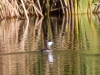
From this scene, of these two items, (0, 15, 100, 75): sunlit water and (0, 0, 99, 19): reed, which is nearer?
(0, 15, 100, 75): sunlit water

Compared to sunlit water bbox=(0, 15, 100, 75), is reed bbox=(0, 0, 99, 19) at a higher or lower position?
higher

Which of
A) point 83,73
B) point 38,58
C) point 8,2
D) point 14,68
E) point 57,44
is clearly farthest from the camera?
point 8,2

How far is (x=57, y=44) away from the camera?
15844 mm

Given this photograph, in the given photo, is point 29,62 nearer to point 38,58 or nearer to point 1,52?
point 38,58

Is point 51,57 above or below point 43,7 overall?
below

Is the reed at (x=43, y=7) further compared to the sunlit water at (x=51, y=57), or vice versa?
the reed at (x=43, y=7)

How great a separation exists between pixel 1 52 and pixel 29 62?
2109 millimetres

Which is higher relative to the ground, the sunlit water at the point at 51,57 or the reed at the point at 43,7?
the reed at the point at 43,7

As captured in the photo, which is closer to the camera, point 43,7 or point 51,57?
point 51,57

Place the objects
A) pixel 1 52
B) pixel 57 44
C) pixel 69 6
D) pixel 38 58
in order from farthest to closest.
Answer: pixel 69 6 < pixel 57 44 < pixel 1 52 < pixel 38 58

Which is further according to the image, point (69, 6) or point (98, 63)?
point (69, 6)

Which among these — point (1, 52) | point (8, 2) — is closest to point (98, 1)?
point (8, 2)

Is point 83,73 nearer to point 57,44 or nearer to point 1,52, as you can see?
point 1,52

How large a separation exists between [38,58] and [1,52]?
1702 mm
